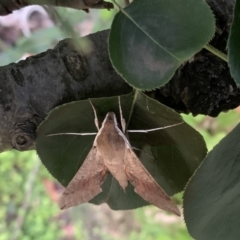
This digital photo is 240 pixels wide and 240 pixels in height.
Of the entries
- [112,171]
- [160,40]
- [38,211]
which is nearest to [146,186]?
[112,171]

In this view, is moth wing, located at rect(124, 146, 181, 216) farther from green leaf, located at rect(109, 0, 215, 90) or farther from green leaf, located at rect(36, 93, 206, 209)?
green leaf, located at rect(109, 0, 215, 90)

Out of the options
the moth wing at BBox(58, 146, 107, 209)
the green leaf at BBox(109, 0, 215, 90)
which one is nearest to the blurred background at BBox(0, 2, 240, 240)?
the moth wing at BBox(58, 146, 107, 209)

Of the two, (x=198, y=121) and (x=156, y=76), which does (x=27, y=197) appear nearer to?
(x=198, y=121)

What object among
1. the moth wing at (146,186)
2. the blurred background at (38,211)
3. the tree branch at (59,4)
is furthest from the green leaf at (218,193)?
the blurred background at (38,211)

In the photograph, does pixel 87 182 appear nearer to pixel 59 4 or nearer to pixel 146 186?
pixel 146 186

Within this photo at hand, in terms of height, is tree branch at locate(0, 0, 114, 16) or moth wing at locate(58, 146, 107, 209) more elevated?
tree branch at locate(0, 0, 114, 16)

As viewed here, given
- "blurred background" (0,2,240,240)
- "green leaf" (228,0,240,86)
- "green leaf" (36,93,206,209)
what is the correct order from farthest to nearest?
1. "blurred background" (0,2,240,240)
2. "green leaf" (36,93,206,209)
3. "green leaf" (228,0,240,86)
